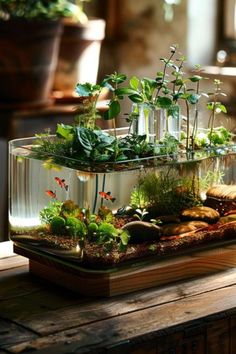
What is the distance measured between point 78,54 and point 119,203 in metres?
2.17

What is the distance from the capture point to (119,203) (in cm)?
186

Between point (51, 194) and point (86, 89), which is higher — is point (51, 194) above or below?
below

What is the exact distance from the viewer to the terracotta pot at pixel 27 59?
3.69 meters

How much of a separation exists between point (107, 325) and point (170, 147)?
44cm

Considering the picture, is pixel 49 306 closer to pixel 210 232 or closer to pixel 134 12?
pixel 210 232

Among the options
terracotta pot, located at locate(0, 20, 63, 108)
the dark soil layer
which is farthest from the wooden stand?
terracotta pot, located at locate(0, 20, 63, 108)

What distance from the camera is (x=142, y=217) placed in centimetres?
192

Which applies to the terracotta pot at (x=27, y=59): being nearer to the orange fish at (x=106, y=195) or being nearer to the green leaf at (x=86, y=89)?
the green leaf at (x=86, y=89)

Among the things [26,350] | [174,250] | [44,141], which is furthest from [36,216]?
[26,350]

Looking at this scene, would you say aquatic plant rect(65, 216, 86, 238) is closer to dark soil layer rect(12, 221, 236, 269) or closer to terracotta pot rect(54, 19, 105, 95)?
dark soil layer rect(12, 221, 236, 269)

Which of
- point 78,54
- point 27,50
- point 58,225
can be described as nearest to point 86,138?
point 58,225

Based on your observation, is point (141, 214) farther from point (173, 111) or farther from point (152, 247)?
point (173, 111)

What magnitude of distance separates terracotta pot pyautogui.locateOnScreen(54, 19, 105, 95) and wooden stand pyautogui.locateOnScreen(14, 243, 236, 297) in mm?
2022

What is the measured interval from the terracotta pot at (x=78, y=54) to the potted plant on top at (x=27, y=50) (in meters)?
0.11
